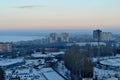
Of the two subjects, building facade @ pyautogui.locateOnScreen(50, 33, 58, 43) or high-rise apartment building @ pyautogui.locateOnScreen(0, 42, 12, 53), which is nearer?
high-rise apartment building @ pyautogui.locateOnScreen(0, 42, 12, 53)

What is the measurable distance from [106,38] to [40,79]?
3161cm

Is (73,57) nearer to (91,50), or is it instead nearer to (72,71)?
(72,71)

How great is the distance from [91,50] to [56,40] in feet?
68.5

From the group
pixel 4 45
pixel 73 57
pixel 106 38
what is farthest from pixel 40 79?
pixel 106 38

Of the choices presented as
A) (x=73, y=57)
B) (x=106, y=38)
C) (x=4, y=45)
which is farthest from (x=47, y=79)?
(x=106, y=38)

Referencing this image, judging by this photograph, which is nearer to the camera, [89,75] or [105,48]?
[89,75]

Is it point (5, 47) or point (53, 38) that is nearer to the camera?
point (5, 47)

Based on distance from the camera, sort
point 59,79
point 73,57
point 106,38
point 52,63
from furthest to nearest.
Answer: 1. point 106,38
2. point 52,63
3. point 73,57
4. point 59,79

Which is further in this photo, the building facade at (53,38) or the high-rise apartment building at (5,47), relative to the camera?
the building facade at (53,38)

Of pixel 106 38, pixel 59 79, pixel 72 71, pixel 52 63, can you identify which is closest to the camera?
pixel 59 79

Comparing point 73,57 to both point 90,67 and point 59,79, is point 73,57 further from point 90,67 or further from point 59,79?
point 59,79

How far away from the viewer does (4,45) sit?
31.4 metres

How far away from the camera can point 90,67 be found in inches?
514

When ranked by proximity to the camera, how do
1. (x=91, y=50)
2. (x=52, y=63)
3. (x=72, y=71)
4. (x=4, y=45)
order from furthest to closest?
(x=4, y=45)
(x=91, y=50)
(x=52, y=63)
(x=72, y=71)
